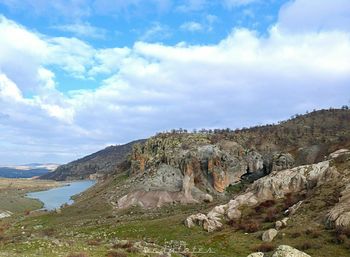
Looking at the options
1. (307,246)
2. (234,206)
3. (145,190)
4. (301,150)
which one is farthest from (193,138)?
(307,246)

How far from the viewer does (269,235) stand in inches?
2077

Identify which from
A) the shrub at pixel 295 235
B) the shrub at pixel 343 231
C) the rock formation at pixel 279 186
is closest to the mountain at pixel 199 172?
the rock formation at pixel 279 186

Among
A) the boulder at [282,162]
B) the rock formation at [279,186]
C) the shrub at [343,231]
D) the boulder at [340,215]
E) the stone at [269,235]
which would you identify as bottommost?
the stone at [269,235]

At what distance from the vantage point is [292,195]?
69.4 metres

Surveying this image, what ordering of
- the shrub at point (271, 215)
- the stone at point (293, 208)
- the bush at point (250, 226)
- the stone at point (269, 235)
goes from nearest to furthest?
the stone at point (269, 235)
the bush at point (250, 226)
the stone at point (293, 208)
the shrub at point (271, 215)

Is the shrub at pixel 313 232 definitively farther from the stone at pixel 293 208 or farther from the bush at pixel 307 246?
the stone at pixel 293 208

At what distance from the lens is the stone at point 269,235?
5238 cm

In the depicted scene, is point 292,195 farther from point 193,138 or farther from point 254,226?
point 193,138

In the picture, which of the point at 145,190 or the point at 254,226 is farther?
the point at 145,190

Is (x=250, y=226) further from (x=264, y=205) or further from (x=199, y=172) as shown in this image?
(x=199, y=172)

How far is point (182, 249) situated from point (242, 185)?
248 ft

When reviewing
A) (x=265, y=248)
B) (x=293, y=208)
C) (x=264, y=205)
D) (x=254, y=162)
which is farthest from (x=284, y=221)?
(x=254, y=162)

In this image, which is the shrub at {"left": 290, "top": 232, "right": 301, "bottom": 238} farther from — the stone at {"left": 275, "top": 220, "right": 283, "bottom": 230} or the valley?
the stone at {"left": 275, "top": 220, "right": 283, "bottom": 230}

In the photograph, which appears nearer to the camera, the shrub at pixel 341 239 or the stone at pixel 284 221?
the shrub at pixel 341 239
